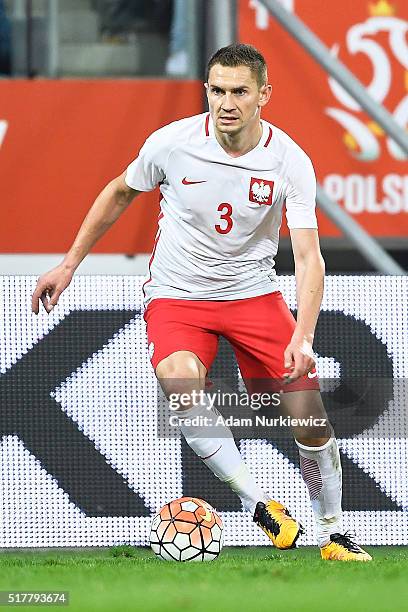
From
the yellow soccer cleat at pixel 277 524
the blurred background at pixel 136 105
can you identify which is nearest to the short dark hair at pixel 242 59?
the yellow soccer cleat at pixel 277 524

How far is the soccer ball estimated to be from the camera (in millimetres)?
5734

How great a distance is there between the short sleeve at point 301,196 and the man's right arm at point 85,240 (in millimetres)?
674

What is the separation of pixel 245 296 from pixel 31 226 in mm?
4490

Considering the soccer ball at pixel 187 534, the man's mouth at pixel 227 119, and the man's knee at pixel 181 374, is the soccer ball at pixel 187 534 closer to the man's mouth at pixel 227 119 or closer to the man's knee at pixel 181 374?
the man's knee at pixel 181 374

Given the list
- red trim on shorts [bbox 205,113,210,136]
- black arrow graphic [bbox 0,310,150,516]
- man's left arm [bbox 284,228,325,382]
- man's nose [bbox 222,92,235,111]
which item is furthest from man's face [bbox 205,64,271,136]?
black arrow graphic [bbox 0,310,150,516]

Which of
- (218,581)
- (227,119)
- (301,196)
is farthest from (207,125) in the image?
(218,581)

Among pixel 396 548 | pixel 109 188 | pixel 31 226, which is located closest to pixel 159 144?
pixel 109 188

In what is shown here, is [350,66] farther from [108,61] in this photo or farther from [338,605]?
[338,605]

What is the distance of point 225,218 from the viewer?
581cm

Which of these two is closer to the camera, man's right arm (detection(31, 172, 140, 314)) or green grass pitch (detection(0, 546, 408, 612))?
green grass pitch (detection(0, 546, 408, 612))

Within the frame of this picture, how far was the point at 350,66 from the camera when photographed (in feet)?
33.2

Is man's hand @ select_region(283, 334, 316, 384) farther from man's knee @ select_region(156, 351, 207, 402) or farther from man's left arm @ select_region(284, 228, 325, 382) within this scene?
man's knee @ select_region(156, 351, 207, 402)

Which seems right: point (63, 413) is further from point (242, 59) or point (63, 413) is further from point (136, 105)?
point (136, 105)

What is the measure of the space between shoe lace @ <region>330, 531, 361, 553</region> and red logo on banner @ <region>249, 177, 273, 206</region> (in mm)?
1446
